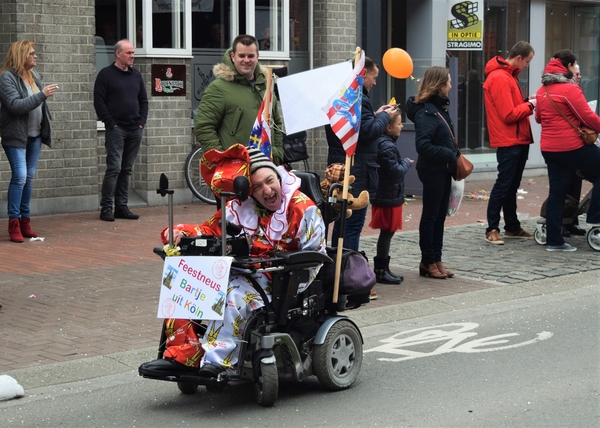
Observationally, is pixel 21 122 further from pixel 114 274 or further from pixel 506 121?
pixel 506 121

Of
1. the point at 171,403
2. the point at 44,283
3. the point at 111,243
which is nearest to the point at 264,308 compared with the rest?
the point at 171,403

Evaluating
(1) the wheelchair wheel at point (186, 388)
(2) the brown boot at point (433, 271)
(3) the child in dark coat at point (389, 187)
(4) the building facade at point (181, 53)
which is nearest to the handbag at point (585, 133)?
(2) the brown boot at point (433, 271)

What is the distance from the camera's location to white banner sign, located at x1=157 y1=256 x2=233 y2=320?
531cm

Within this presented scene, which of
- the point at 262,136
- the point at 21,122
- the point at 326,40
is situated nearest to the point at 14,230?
the point at 21,122

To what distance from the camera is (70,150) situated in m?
13.2

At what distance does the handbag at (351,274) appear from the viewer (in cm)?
598

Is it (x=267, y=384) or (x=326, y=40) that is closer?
(x=267, y=384)

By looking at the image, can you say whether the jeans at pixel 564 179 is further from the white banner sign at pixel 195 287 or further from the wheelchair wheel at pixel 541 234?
the white banner sign at pixel 195 287

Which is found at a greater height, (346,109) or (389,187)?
(346,109)

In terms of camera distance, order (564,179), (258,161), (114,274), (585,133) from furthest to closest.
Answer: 1. (564,179)
2. (585,133)
3. (114,274)
4. (258,161)

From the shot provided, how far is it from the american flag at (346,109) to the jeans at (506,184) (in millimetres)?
5431

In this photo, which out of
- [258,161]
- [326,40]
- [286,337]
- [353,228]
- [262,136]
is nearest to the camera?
[286,337]

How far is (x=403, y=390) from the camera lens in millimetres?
5984

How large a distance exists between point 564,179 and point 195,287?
257 inches
